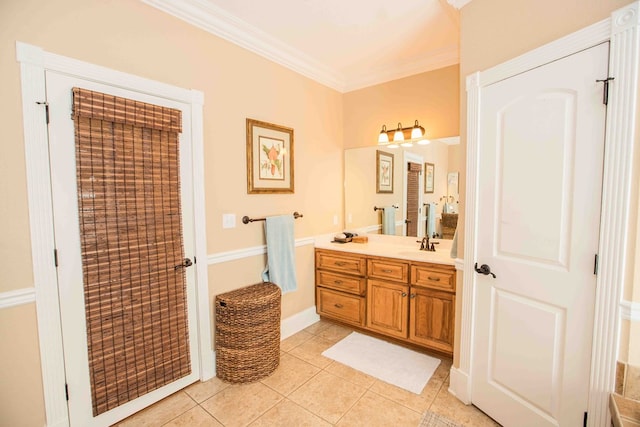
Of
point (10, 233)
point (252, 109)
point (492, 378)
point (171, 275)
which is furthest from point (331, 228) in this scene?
point (10, 233)

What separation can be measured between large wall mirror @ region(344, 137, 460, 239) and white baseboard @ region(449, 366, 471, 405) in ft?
4.32

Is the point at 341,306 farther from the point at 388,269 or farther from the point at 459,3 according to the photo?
the point at 459,3

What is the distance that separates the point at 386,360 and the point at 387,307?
449 millimetres

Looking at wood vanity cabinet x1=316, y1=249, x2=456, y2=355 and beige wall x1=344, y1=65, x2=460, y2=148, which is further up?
beige wall x1=344, y1=65, x2=460, y2=148

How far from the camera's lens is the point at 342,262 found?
9.81ft

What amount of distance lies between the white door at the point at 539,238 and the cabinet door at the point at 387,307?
750 mm

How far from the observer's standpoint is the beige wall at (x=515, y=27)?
1.30 meters

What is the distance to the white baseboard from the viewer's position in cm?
194

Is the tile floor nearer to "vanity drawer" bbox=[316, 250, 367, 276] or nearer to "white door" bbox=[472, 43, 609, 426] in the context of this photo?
"white door" bbox=[472, 43, 609, 426]

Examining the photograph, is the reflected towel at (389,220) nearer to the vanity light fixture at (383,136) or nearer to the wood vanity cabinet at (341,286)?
the wood vanity cabinet at (341,286)

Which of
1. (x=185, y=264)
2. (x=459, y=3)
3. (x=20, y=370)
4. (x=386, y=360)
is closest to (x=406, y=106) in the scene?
(x=459, y=3)

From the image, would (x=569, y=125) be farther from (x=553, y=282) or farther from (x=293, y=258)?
(x=293, y=258)

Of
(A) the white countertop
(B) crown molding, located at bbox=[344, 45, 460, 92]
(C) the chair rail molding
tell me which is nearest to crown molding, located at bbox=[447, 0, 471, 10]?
(B) crown molding, located at bbox=[344, 45, 460, 92]

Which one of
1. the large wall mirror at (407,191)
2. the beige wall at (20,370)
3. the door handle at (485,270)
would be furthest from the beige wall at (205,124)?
the door handle at (485,270)
